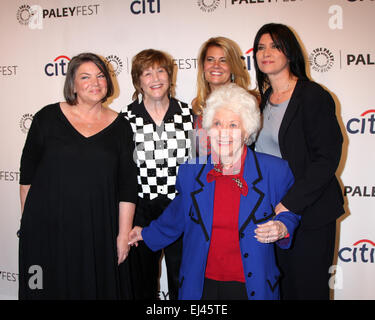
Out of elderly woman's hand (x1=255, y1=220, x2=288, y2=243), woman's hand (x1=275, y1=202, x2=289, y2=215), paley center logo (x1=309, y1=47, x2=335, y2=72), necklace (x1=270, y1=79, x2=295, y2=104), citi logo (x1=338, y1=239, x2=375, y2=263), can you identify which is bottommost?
citi logo (x1=338, y1=239, x2=375, y2=263)

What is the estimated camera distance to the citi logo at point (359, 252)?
117 inches

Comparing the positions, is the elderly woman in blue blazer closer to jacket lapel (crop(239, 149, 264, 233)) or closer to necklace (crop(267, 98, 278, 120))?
jacket lapel (crop(239, 149, 264, 233))

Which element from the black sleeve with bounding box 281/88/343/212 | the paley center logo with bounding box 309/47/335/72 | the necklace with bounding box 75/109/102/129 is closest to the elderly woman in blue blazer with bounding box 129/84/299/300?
the black sleeve with bounding box 281/88/343/212

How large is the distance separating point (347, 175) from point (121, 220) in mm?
2021

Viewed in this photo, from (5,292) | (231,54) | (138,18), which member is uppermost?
(138,18)

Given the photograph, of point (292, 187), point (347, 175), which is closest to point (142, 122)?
point (292, 187)

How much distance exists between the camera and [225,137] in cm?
162

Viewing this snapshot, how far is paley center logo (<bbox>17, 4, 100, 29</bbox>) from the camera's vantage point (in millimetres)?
3180

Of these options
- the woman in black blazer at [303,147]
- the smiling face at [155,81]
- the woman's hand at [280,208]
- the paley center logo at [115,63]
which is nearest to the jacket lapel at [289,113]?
the woman in black blazer at [303,147]

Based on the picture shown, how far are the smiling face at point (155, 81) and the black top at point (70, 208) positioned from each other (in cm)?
35

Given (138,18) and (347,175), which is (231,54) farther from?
(347,175)

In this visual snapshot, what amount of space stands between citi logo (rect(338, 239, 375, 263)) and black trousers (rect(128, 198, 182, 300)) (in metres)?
1.61

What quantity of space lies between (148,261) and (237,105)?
1279mm

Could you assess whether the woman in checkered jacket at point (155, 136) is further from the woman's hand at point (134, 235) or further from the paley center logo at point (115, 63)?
the paley center logo at point (115, 63)
